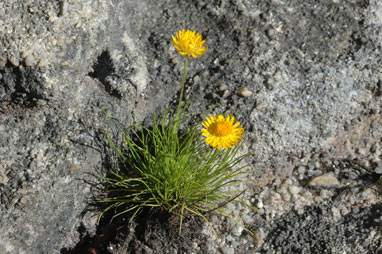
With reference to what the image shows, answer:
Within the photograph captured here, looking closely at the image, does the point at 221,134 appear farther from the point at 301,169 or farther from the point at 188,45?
the point at 301,169

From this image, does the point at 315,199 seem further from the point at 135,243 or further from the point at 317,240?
the point at 135,243

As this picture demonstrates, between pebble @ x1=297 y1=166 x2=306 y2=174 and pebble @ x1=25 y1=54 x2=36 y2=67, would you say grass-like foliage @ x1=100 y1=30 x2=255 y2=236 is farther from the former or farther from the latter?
pebble @ x1=25 y1=54 x2=36 y2=67

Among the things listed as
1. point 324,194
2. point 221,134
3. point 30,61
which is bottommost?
point 30,61

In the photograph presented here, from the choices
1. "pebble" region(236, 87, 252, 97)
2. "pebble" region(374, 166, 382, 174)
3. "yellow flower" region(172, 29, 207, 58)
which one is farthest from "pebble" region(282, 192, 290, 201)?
"yellow flower" region(172, 29, 207, 58)

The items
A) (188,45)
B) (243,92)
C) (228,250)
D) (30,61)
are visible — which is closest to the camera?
(188,45)

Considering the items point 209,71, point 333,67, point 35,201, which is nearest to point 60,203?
point 35,201

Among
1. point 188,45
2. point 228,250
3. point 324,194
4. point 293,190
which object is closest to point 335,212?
point 324,194

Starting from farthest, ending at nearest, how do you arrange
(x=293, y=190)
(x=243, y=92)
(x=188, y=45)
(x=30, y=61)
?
1. (x=243, y=92)
2. (x=293, y=190)
3. (x=30, y=61)
4. (x=188, y=45)
